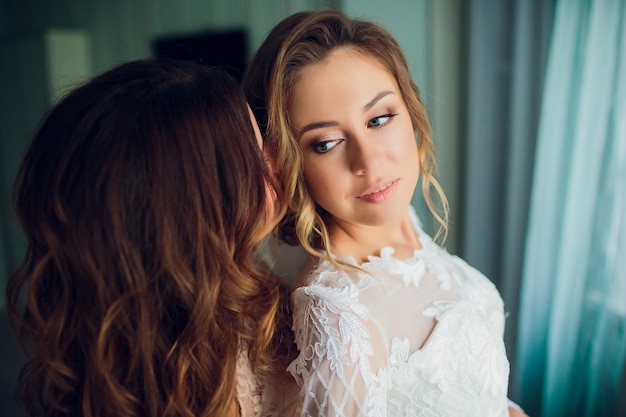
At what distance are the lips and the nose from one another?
1.6 inches

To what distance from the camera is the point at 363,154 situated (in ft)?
3.15

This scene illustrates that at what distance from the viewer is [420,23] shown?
7.57 ft

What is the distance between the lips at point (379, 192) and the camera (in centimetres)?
99

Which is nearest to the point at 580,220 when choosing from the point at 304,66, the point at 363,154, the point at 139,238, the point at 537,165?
the point at 537,165

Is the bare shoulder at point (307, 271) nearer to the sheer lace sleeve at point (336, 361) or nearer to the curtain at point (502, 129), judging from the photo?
the sheer lace sleeve at point (336, 361)

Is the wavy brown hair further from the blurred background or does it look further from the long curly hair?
the blurred background

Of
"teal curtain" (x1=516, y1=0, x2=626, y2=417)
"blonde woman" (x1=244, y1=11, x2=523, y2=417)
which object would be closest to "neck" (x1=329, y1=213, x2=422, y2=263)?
"blonde woman" (x1=244, y1=11, x2=523, y2=417)

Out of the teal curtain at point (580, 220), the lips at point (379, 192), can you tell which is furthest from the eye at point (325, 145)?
the teal curtain at point (580, 220)

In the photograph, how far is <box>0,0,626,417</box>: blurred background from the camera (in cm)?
166

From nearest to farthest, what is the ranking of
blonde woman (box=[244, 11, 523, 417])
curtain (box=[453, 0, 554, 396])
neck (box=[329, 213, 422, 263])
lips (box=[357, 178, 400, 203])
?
blonde woman (box=[244, 11, 523, 417]), lips (box=[357, 178, 400, 203]), neck (box=[329, 213, 422, 263]), curtain (box=[453, 0, 554, 396])

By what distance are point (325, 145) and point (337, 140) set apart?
0.03 metres

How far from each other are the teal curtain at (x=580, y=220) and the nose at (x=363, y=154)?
1.07 m

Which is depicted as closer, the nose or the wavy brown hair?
the wavy brown hair

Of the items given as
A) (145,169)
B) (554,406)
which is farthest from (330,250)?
(554,406)
